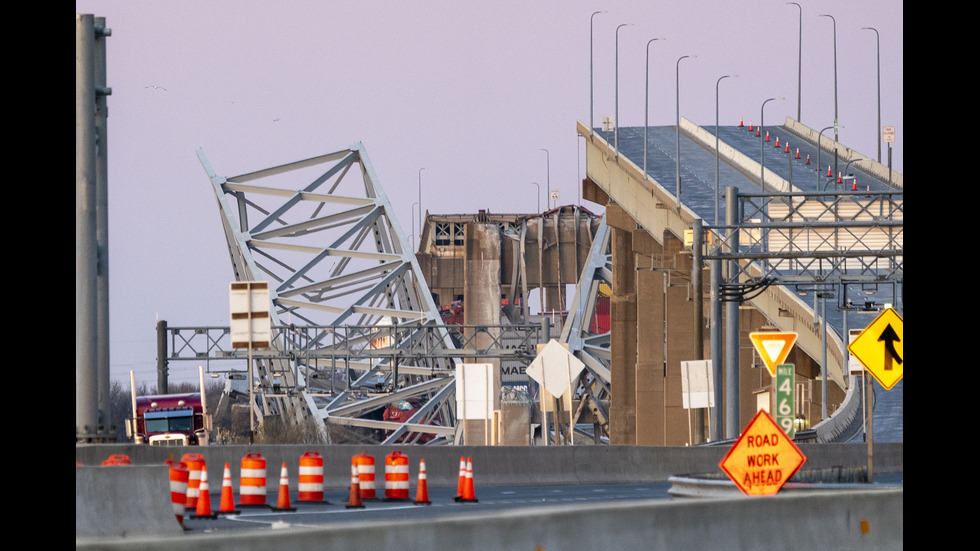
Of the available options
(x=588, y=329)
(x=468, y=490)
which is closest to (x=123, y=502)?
(x=468, y=490)

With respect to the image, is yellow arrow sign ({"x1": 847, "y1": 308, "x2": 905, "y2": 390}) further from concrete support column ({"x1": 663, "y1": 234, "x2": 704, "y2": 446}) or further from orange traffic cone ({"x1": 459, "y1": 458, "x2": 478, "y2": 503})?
concrete support column ({"x1": 663, "y1": 234, "x2": 704, "y2": 446})

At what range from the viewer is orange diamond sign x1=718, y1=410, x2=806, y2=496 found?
1543cm

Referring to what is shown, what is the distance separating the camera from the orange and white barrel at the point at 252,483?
19.9m

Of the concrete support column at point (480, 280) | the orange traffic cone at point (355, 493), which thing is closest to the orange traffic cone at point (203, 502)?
the orange traffic cone at point (355, 493)

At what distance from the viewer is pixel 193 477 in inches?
762

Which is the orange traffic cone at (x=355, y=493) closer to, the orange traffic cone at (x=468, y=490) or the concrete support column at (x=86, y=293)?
the orange traffic cone at (x=468, y=490)

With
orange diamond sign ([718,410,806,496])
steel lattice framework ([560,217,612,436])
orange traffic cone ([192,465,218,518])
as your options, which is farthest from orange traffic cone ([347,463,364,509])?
steel lattice framework ([560,217,612,436])

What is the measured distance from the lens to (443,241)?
409ft

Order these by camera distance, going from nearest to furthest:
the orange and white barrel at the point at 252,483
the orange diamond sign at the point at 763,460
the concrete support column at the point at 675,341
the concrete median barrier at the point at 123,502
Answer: the concrete median barrier at the point at 123,502 → the orange diamond sign at the point at 763,460 → the orange and white barrel at the point at 252,483 → the concrete support column at the point at 675,341

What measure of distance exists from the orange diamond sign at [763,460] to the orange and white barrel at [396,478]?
22.7 ft

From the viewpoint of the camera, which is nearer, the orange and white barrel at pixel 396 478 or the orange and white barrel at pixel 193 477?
the orange and white barrel at pixel 193 477

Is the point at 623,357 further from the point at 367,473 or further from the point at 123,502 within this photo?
the point at 123,502

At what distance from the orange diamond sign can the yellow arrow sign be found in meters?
3.10
